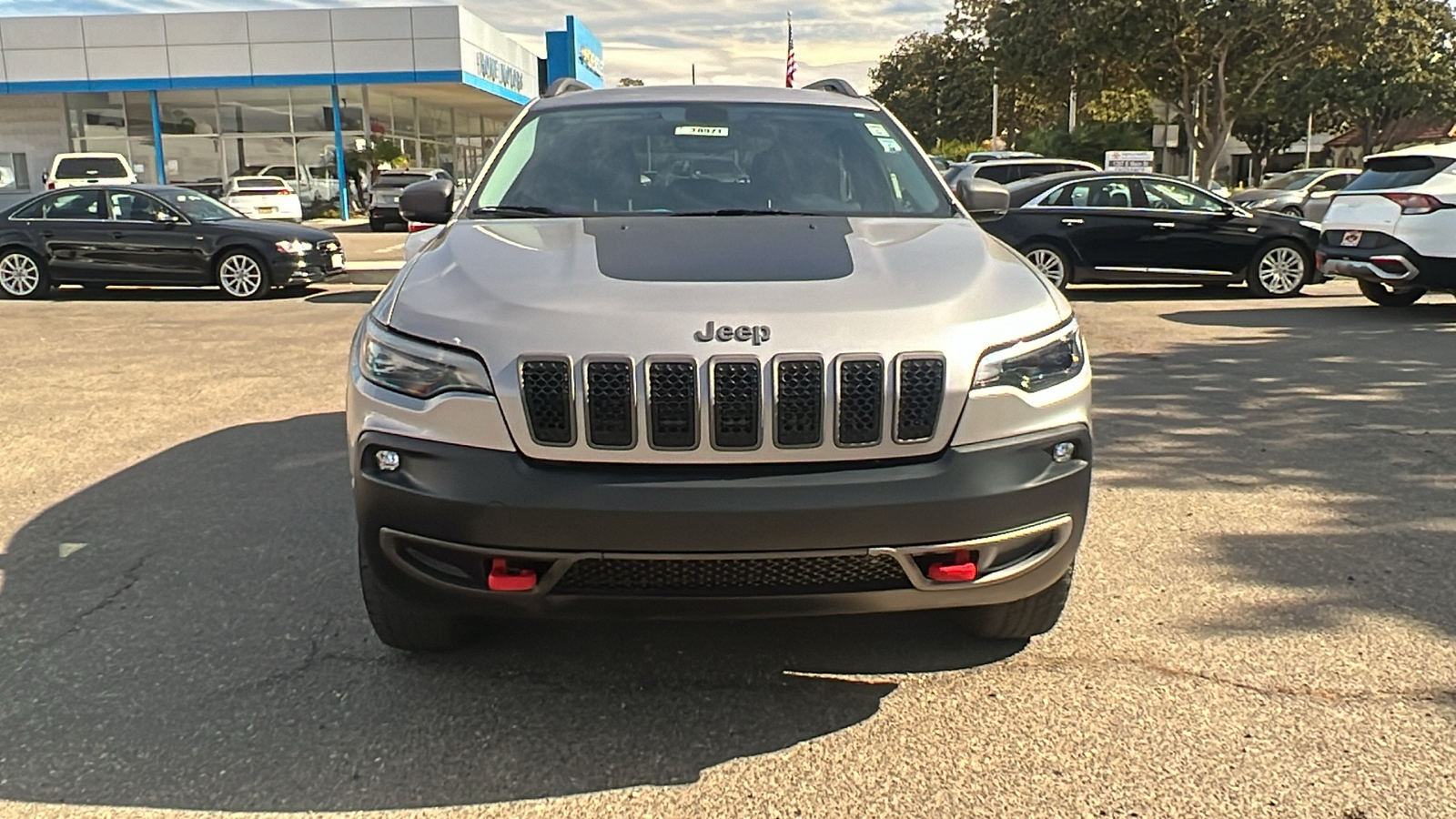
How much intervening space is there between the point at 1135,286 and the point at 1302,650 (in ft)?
40.1

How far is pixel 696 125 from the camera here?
4336mm

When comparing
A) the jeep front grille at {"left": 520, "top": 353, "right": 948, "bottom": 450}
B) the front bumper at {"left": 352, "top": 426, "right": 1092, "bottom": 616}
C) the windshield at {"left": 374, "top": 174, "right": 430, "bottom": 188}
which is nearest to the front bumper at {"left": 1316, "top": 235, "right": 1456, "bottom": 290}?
the front bumper at {"left": 352, "top": 426, "right": 1092, "bottom": 616}

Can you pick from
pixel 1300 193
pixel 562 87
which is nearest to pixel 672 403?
pixel 562 87

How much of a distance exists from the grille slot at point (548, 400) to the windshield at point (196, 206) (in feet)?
42.2

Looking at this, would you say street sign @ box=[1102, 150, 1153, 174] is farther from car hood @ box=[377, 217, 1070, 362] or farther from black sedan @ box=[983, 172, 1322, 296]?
car hood @ box=[377, 217, 1070, 362]

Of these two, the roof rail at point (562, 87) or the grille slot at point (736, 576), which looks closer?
the grille slot at point (736, 576)

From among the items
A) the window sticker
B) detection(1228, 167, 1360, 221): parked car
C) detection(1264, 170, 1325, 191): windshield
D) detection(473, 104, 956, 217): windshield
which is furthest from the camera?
detection(1264, 170, 1325, 191): windshield

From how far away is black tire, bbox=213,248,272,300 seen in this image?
13656 mm

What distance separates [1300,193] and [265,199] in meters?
22.5

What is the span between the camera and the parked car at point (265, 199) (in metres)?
23.8

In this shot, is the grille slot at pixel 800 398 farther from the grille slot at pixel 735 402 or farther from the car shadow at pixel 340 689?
the car shadow at pixel 340 689

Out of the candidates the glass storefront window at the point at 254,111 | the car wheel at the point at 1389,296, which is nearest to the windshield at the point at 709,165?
the car wheel at the point at 1389,296

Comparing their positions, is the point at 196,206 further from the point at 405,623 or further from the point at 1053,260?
the point at 405,623

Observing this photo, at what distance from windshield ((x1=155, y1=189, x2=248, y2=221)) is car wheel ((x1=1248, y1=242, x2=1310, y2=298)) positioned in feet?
40.9
